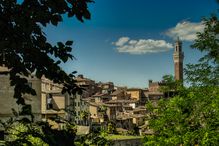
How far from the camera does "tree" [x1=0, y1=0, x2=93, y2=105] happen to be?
376 cm

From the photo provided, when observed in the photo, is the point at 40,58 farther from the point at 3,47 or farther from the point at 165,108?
the point at 165,108

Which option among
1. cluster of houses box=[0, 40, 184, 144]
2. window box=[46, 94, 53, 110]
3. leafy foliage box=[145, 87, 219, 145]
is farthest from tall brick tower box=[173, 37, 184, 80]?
leafy foliage box=[145, 87, 219, 145]

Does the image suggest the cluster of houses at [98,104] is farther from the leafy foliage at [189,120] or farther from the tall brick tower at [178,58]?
the leafy foliage at [189,120]

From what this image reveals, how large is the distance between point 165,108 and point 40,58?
21545 mm

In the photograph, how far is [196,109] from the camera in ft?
75.9

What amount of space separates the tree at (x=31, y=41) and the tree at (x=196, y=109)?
1791cm

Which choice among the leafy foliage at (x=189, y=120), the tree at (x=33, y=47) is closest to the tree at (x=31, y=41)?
the tree at (x=33, y=47)

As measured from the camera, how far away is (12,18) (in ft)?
12.4

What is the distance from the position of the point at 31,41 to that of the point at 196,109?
20.0 metres

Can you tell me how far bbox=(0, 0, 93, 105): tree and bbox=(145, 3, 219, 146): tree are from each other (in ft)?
58.8

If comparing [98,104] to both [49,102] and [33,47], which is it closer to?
[49,102]

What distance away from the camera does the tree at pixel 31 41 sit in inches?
148

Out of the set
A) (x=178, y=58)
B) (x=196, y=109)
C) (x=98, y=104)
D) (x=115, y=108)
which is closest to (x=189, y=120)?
(x=196, y=109)

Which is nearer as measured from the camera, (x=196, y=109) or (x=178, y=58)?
(x=196, y=109)
